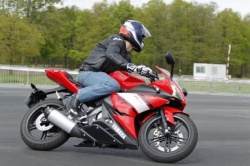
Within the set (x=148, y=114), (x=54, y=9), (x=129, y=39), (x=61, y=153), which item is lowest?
(x=61, y=153)

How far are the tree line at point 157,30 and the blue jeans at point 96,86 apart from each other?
170 feet

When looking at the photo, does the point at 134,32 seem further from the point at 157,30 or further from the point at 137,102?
the point at 157,30

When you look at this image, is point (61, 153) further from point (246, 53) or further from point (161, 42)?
point (246, 53)

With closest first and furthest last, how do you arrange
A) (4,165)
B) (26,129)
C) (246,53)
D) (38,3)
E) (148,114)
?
1. (4,165)
2. (148,114)
3. (26,129)
4. (38,3)
5. (246,53)

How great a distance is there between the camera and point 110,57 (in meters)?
6.05

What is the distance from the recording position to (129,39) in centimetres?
621

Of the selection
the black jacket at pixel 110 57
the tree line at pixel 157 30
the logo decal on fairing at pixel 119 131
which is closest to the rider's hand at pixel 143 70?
the black jacket at pixel 110 57

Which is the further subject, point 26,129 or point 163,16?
point 163,16

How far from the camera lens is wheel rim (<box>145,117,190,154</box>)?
5871 mm

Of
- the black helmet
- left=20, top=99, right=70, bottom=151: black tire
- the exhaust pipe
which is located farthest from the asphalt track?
the black helmet

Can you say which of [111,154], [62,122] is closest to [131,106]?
[111,154]

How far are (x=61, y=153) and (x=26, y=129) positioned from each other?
568 mm

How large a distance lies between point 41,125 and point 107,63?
122cm

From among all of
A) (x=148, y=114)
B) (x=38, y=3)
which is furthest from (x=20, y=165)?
(x=38, y=3)
